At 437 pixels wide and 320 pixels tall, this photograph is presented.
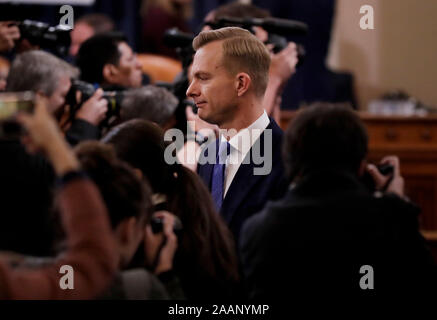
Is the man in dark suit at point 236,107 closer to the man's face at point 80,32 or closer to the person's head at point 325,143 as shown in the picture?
the person's head at point 325,143

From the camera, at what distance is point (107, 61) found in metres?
2.89

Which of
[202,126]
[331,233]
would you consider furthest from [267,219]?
[202,126]

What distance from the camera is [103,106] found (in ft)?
7.67

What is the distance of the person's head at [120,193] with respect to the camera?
52.6 inches

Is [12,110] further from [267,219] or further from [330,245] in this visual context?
[330,245]

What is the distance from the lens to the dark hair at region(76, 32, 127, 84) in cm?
289

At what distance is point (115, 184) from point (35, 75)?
93cm

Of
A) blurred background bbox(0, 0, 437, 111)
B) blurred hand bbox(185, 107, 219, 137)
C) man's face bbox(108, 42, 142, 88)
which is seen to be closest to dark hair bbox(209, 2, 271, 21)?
man's face bbox(108, 42, 142, 88)

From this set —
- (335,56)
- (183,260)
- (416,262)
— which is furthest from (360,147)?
(335,56)

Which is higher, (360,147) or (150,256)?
(360,147)

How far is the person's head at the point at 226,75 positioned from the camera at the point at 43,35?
0.72 metres
